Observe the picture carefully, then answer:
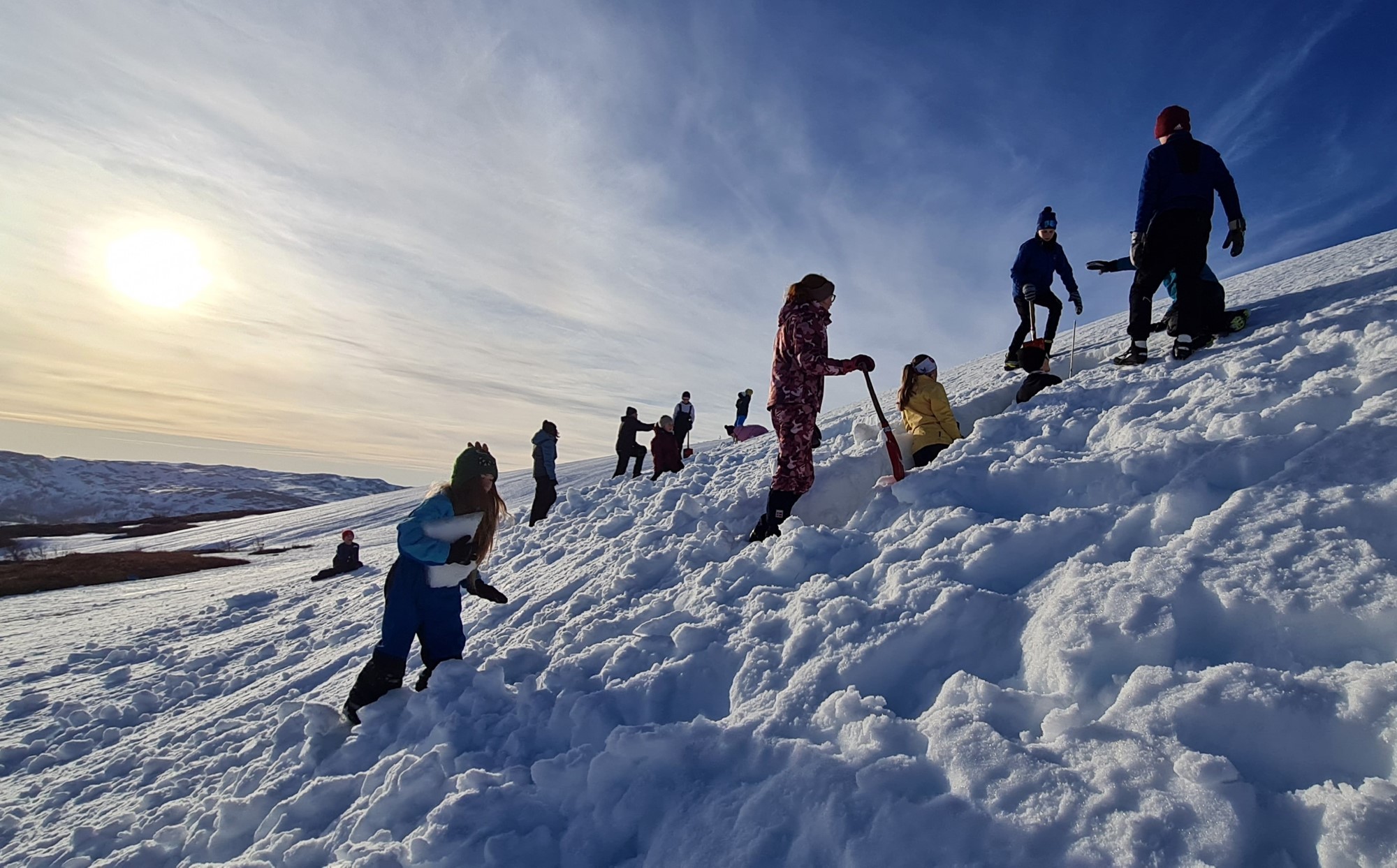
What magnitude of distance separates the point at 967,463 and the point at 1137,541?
5.44 ft

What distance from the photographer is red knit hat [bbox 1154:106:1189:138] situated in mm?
5102

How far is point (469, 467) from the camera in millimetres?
4238

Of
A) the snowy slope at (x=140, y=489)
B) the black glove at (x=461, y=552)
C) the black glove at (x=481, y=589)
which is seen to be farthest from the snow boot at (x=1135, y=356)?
the snowy slope at (x=140, y=489)

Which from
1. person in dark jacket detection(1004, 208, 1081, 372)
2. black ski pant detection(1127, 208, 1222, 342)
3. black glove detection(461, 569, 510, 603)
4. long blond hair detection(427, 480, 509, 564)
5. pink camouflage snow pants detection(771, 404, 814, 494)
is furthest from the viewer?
person in dark jacket detection(1004, 208, 1081, 372)

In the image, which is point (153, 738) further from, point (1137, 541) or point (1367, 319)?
point (1367, 319)

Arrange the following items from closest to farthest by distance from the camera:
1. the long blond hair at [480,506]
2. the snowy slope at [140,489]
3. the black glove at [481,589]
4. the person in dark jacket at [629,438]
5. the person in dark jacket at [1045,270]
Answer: the long blond hair at [480,506] → the black glove at [481,589] → the person in dark jacket at [1045,270] → the person in dark jacket at [629,438] → the snowy slope at [140,489]

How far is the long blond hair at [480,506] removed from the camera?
13.7ft

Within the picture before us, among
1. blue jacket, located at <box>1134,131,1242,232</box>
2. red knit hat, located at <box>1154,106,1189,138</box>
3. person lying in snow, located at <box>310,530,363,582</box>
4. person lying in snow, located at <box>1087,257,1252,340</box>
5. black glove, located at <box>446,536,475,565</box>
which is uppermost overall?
red knit hat, located at <box>1154,106,1189,138</box>

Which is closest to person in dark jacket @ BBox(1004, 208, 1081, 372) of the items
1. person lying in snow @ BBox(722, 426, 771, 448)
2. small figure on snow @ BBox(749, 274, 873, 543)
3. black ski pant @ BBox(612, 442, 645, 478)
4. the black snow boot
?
small figure on snow @ BBox(749, 274, 873, 543)

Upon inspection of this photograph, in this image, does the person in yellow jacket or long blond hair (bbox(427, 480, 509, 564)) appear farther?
the person in yellow jacket

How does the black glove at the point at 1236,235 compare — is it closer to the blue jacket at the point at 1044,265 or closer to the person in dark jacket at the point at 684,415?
the blue jacket at the point at 1044,265

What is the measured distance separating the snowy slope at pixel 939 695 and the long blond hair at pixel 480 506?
791 mm

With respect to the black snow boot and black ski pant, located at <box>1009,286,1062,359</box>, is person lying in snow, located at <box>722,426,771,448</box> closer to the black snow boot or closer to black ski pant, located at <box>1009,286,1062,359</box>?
black ski pant, located at <box>1009,286,1062,359</box>

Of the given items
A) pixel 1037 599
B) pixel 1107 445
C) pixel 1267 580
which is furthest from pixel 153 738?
pixel 1107 445
